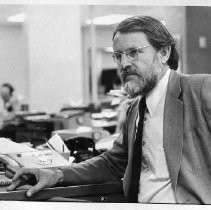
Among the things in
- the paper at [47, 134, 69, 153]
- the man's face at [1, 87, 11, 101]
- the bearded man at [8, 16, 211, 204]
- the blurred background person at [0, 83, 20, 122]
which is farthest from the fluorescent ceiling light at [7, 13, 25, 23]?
the man's face at [1, 87, 11, 101]

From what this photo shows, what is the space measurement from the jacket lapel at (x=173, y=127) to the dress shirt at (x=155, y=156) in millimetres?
25

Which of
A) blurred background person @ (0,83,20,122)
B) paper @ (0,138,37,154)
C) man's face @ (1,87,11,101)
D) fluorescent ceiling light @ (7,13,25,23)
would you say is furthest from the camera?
man's face @ (1,87,11,101)

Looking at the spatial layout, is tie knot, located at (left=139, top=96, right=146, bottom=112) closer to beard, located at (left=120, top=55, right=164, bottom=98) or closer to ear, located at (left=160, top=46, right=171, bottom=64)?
beard, located at (left=120, top=55, right=164, bottom=98)

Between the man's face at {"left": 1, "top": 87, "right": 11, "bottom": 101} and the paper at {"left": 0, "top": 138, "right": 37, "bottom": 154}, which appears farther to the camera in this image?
the man's face at {"left": 1, "top": 87, "right": 11, "bottom": 101}

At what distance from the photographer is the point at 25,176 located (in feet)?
5.23

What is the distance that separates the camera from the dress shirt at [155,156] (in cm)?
159

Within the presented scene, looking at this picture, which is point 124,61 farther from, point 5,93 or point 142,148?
point 5,93

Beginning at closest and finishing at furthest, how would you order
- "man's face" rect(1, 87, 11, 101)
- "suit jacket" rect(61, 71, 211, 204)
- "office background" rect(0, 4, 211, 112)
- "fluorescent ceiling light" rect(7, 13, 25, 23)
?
"suit jacket" rect(61, 71, 211, 204)
"fluorescent ceiling light" rect(7, 13, 25, 23)
"office background" rect(0, 4, 211, 112)
"man's face" rect(1, 87, 11, 101)

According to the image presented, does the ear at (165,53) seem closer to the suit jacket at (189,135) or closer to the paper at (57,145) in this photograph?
the suit jacket at (189,135)

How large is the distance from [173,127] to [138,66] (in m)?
0.25

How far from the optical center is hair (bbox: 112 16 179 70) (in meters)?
1.61

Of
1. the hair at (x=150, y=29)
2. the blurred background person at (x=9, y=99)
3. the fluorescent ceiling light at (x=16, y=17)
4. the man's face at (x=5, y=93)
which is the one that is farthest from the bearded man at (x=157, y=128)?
the man's face at (x=5, y=93)

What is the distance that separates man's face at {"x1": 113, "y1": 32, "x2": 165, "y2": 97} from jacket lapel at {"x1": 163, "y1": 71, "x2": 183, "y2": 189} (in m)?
0.07
